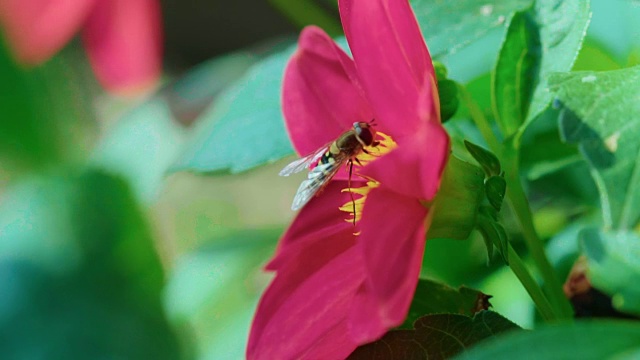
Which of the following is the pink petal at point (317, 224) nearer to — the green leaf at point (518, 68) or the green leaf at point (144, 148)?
the green leaf at point (518, 68)

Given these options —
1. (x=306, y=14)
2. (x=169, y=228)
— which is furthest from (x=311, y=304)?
(x=169, y=228)

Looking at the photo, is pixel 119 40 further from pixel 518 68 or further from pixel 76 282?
pixel 518 68

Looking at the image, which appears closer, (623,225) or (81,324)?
(623,225)

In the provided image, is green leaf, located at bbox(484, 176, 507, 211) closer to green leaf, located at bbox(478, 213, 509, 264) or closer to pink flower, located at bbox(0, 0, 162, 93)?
green leaf, located at bbox(478, 213, 509, 264)

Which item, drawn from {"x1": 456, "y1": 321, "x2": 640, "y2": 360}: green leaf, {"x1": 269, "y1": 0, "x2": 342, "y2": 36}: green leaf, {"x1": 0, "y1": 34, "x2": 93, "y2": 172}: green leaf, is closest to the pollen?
{"x1": 456, "y1": 321, "x2": 640, "y2": 360}: green leaf

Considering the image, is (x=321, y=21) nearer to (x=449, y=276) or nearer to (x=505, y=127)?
(x=449, y=276)

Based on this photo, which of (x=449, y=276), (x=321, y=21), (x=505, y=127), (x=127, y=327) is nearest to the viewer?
(x=505, y=127)

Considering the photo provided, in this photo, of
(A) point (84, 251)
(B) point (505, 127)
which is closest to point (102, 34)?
(A) point (84, 251)
